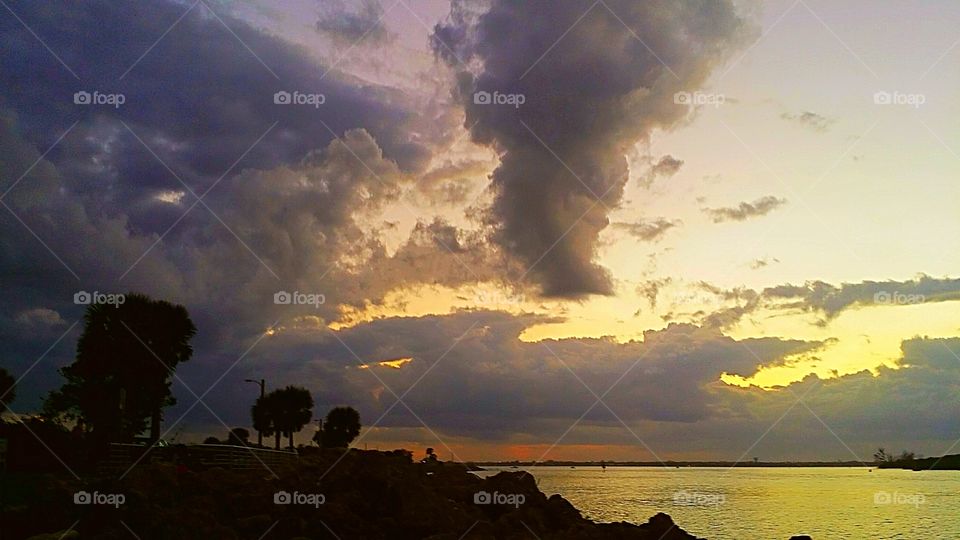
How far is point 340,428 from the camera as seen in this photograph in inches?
3775

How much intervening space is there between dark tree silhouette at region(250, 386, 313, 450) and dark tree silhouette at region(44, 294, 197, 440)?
102ft

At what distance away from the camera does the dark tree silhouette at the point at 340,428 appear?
93.7 metres

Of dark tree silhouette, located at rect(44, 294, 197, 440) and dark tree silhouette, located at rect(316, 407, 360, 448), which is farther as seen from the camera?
dark tree silhouette, located at rect(316, 407, 360, 448)

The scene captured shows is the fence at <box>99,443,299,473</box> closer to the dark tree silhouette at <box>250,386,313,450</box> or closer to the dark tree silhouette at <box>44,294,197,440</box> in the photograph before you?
the dark tree silhouette at <box>44,294,197,440</box>

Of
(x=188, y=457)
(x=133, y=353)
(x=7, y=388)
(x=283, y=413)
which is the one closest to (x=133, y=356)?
(x=133, y=353)

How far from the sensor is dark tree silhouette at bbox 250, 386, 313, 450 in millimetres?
80000

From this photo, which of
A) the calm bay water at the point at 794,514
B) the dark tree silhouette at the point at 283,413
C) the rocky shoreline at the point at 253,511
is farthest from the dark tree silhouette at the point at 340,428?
the rocky shoreline at the point at 253,511

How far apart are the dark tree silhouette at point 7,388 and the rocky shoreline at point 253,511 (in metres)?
39.5

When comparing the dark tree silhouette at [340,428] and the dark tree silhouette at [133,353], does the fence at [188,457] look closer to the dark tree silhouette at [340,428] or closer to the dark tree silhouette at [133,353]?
the dark tree silhouette at [133,353]

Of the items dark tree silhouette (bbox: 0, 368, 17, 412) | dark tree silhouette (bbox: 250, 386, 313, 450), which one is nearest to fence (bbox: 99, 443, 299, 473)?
dark tree silhouette (bbox: 0, 368, 17, 412)

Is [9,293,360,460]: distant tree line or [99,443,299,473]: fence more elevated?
[9,293,360,460]: distant tree line

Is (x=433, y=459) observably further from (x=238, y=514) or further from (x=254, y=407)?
(x=238, y=514)

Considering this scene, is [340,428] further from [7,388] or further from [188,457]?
[188,457]

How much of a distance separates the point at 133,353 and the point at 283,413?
1508 inches
